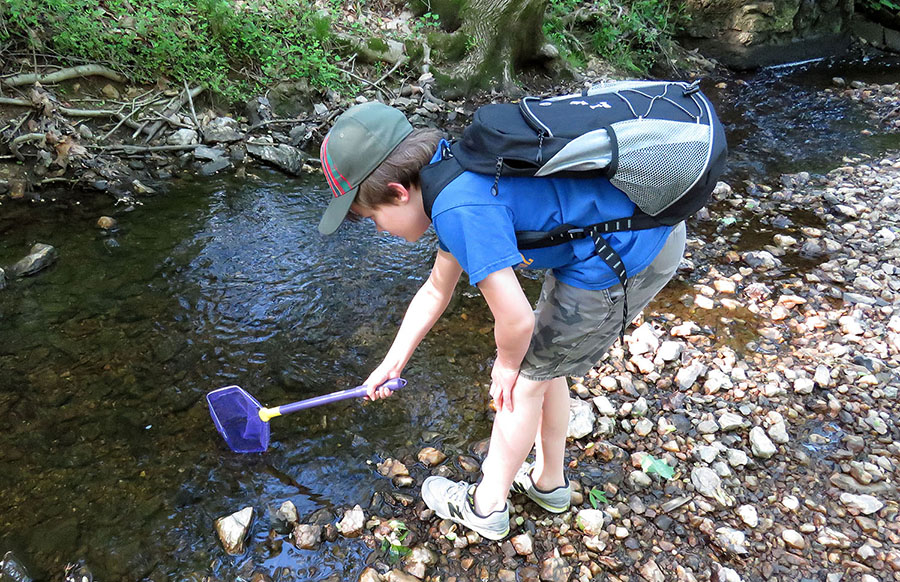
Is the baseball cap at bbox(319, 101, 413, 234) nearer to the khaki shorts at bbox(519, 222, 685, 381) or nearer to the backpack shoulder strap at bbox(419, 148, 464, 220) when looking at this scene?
the backpack shoulder strap at bbox(419, 148, 464, 220)

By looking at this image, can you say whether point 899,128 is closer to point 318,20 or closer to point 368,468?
point 318,20

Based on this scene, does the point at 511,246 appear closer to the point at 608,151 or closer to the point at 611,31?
the point at 608,151

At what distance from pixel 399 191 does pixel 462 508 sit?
118 cm

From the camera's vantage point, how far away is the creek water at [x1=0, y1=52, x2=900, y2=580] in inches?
84.7

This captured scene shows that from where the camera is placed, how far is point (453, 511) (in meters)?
2.12

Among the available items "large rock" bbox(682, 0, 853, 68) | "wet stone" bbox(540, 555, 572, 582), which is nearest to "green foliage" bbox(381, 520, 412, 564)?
"wet stone" bbox(540, 555, 572, 582)

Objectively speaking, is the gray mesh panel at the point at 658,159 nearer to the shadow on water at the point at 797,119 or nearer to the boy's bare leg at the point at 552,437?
the boy's bare leg at the point at 552,437

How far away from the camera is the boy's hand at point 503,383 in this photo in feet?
5.63

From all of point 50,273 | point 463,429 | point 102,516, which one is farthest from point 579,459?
point 50,273

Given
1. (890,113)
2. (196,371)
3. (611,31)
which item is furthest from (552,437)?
(611,31)

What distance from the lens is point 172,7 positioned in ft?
18.2

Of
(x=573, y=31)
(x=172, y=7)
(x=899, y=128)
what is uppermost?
(x=172, y=7)

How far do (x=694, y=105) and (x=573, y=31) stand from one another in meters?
8.12

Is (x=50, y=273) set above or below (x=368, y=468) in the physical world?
above
